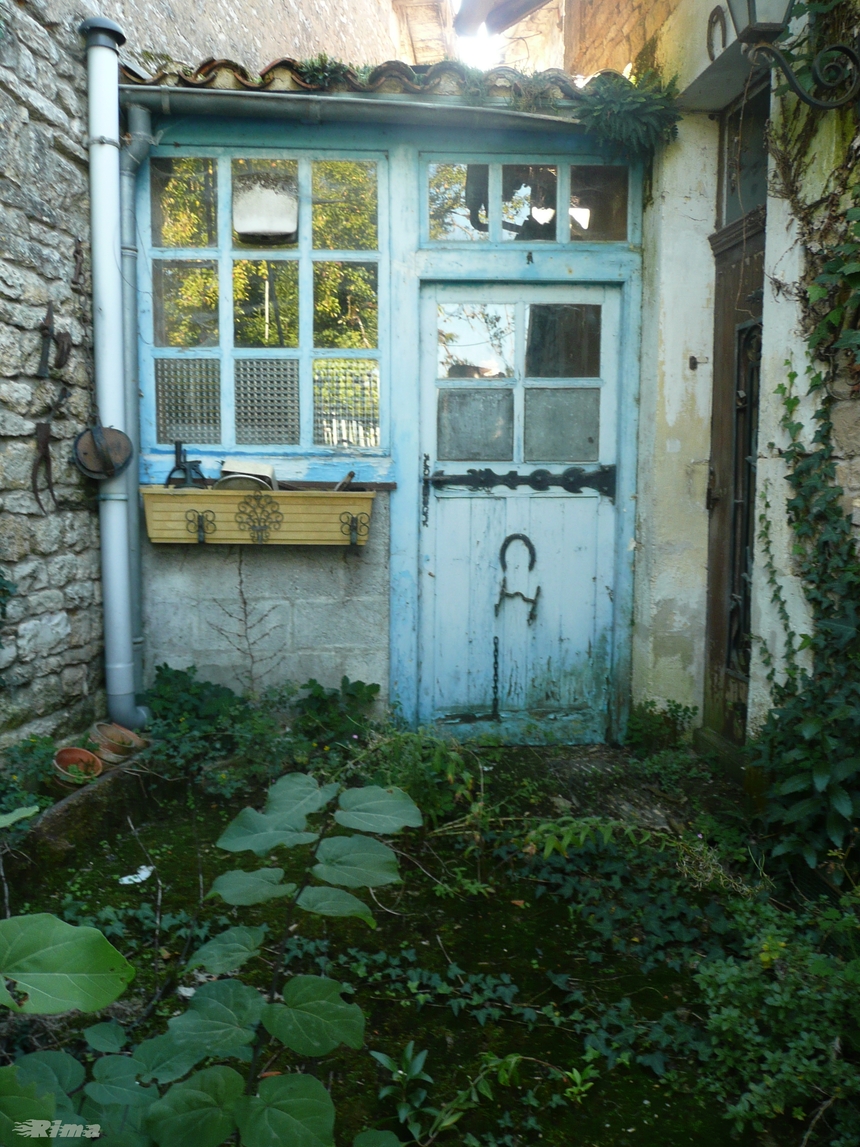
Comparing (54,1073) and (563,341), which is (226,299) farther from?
(54,1073)

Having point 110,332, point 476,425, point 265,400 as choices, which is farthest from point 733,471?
point 110,332

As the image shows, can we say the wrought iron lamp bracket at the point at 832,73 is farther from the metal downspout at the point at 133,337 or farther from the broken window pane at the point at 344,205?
the metal downspout at the point at 133,337

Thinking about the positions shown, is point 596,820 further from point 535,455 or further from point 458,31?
point 458,31

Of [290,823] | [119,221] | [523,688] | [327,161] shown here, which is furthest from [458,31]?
[290,823]

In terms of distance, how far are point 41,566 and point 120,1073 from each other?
9.16 ft

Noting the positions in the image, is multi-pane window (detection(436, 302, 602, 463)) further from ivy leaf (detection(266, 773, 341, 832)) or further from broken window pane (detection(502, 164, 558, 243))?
ivy leaf (detection(266, 773, 341, 832))

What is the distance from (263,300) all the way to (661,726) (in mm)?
3042

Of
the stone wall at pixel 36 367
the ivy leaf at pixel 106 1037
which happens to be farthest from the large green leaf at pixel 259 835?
the stone wall at pixel 36 367

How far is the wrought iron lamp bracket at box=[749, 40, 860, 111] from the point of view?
9.30ft

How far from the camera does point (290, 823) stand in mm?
1384

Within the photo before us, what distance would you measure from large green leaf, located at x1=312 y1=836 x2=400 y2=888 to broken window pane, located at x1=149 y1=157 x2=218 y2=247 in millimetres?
3783

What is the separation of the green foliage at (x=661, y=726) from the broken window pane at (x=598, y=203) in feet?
8.23

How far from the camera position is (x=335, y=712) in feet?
13.9

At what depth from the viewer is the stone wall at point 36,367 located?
3424 mm
